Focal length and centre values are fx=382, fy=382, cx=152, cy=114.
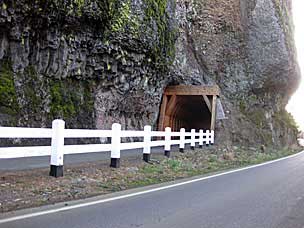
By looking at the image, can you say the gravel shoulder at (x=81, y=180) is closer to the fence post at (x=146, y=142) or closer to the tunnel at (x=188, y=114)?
the fence post at (x=146, y=142)

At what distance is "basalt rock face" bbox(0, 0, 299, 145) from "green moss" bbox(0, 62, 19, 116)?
3cm

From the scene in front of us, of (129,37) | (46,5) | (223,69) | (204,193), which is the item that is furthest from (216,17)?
(204,193)

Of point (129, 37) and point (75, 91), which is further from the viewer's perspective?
point (129, 37)

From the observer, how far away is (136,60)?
18766mm

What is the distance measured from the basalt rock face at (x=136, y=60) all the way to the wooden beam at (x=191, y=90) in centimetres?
57

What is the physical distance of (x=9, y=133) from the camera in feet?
21.6

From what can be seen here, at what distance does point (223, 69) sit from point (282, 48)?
659 cm

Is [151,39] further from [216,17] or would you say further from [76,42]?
[216,17]

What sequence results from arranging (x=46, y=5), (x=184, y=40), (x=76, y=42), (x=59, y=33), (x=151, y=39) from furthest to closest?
(x=184, y=40)
(x=151, y=39)
(x=76, y=42)
(x=59, y=33)
(x=46, y=5)

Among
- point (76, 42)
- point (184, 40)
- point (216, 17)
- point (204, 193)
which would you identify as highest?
point (216, 17)

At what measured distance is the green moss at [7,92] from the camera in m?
12.2

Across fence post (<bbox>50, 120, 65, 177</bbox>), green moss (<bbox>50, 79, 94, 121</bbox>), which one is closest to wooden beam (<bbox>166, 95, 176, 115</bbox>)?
green moss (<bbox>50, 79, 94, 121</bbox>)

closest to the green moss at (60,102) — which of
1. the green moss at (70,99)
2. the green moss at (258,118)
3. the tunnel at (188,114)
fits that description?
the green moss at (70,99)

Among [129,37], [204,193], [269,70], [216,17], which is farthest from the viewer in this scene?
[269,70]
